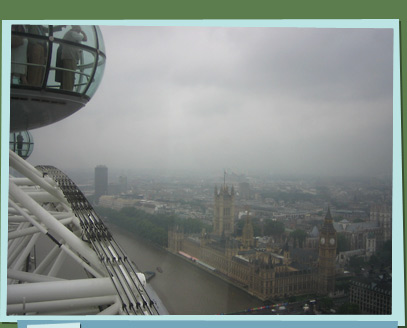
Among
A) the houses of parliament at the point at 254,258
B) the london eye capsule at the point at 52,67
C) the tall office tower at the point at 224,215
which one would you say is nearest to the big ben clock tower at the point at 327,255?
the houses of parliament at the point at 254,258

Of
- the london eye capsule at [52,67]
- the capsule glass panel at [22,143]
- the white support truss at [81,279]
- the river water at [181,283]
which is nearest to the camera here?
the white support truss at [81,279]

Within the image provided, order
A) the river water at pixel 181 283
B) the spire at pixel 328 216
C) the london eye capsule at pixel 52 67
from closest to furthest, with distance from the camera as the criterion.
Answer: the london eye capsule at pixel 52 67
the river water at pixel 181 283
the spire at pixel 328 216

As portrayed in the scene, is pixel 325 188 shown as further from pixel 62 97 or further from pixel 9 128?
pixel 9 128

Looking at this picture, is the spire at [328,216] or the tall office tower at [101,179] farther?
the spire at [328,216]

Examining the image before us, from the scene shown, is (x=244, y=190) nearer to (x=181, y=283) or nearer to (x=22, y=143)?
(x=181, y=283)

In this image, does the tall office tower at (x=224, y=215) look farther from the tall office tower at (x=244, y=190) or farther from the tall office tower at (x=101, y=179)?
the tall office tower at (x=101, y=179)

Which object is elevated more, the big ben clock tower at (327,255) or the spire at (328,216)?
the spire at (328,216)

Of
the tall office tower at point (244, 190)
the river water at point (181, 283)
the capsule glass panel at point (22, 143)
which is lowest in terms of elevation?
the river water at point (181, 283)

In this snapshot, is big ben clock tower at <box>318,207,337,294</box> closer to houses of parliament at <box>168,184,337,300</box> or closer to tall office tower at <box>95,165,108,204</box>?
houses of parliament at <box>168,184,337,300</box>

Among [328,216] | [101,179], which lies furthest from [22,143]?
[328,216]
